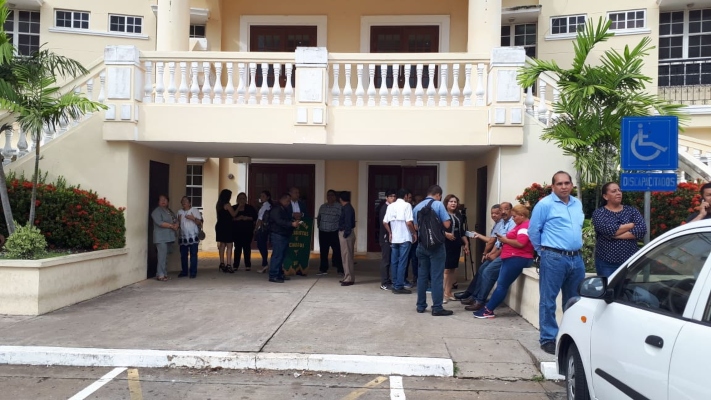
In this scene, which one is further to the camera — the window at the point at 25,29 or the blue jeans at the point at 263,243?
the window at the point at 25,29

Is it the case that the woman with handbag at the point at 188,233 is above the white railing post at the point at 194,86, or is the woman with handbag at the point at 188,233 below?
below

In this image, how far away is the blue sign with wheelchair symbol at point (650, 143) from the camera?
617 cm

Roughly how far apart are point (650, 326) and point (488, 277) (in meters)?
5.07

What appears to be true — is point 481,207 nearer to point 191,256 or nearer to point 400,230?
point 400,230

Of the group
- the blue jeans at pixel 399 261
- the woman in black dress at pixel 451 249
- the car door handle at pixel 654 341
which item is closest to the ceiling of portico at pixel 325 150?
the woman in black dress at pixel 451 249

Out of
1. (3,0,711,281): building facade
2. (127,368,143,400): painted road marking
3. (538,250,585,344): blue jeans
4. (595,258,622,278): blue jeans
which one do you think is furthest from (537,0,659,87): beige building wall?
(127,368,143,400): painted road marking

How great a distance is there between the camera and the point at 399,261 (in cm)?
996

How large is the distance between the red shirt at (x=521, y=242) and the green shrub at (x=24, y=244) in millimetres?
6155

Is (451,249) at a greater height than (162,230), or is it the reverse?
(162,230)

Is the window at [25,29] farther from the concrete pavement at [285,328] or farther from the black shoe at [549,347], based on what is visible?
the black shoe at [549,347]

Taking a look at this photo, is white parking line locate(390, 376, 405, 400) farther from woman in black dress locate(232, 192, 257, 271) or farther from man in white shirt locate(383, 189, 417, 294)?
woman in black dress locate(232, 192, 257, 271)

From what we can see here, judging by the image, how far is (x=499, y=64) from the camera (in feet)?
31.8

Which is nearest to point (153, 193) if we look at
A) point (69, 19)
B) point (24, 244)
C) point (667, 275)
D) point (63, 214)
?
point (63, 214)

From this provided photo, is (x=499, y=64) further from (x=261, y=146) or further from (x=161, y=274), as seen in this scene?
(x=161, y=274)
